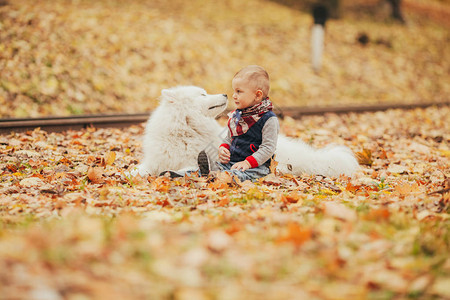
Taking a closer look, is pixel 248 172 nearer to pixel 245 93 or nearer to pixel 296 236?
pixel 245 93

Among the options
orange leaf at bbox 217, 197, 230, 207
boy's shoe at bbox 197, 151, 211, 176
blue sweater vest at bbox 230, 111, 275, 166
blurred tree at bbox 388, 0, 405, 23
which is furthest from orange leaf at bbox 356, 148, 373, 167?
blurred tree at bbox 388, 0, 405, 23

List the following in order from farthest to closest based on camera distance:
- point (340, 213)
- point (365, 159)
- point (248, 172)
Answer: point (365, 159) → point (248, 172) → point (340, 213)

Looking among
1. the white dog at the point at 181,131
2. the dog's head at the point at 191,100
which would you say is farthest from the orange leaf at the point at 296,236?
the dog's head at the point at 191,100

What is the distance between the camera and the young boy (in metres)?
4.43

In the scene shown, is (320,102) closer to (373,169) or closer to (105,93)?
(105,93)

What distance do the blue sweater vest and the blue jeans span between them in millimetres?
128

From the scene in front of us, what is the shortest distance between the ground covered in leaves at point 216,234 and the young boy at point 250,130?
24 cm

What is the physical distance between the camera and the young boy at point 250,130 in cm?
443

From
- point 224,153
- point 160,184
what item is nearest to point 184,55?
point 224,153

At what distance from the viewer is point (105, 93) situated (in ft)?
31.9

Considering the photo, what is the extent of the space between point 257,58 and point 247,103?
9.62 metres

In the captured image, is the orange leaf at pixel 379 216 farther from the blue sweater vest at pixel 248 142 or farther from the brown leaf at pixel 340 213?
the blue sweater vest at pixel 248 142

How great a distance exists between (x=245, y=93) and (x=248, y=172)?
2.83 feet

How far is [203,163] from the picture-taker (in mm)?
4477
